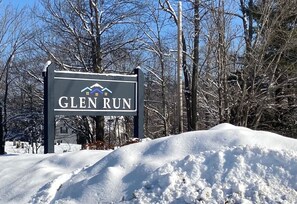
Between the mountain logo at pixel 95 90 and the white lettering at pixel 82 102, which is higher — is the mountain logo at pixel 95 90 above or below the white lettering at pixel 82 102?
above

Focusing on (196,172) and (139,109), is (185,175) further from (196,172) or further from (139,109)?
(139,109)

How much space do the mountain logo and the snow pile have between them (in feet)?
21.1

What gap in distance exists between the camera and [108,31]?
23781 millimetres

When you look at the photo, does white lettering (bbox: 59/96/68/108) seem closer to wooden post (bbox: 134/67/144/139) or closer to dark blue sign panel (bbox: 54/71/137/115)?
dark blue sign panel (bbox: 54/71/137/115)

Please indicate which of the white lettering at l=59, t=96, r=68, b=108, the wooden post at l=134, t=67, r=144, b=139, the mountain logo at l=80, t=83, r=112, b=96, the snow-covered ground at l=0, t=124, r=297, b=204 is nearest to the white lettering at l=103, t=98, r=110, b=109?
the mountain logo at l=80, t=83, r=112, b=96

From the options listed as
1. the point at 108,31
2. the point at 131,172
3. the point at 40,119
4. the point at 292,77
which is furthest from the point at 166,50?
the point at 131,172

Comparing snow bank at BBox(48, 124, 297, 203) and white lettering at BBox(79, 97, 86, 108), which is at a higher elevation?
white lettering at BBox(79, 97, 86, 108)

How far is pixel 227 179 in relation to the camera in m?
5.65

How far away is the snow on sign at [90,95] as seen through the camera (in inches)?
458

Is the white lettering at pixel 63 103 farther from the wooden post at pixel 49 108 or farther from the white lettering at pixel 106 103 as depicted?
the white lettering at pixel 106 103

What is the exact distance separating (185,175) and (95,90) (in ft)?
22.7

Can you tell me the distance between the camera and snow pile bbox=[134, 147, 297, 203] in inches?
215

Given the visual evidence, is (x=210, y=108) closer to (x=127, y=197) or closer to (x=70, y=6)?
(x=70, y=6)

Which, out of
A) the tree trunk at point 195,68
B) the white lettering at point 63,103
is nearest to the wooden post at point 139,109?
the white lettering at point 63,103
